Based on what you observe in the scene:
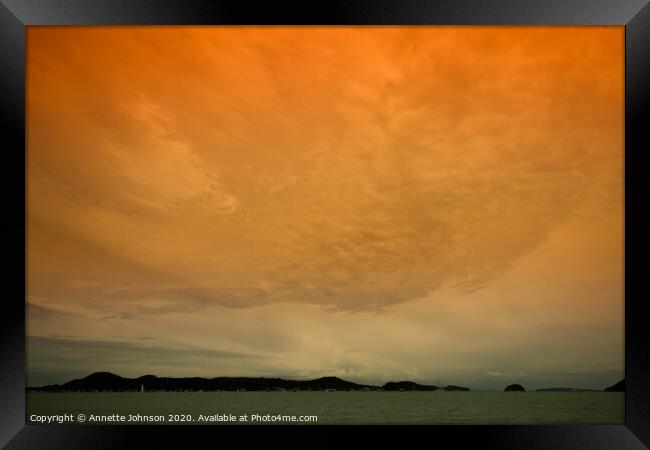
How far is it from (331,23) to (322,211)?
2.40 m

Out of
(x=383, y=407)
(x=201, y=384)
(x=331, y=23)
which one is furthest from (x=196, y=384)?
(x=383, y=407)

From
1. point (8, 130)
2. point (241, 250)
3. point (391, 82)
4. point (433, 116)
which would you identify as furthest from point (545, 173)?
point (8, 130)

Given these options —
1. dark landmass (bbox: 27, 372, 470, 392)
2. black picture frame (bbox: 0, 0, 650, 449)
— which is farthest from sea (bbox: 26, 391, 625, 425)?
black picture frame (bbox: 0, 0, 650, 449)

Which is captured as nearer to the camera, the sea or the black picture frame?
the black picture frame

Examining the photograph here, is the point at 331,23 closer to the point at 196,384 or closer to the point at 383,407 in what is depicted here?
the point at 196,384

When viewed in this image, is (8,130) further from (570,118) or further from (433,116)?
(570,118)

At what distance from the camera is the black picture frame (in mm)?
2529

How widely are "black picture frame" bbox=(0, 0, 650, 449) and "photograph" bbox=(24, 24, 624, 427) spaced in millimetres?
68

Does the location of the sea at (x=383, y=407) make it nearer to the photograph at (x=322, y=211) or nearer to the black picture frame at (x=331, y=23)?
the photograph at (x=322, y=211)

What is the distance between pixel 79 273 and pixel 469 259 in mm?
3323

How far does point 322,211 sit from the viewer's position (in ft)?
15.8

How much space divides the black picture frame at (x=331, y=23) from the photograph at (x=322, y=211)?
0.07 meters

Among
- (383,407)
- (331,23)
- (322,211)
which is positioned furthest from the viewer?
(383,407)

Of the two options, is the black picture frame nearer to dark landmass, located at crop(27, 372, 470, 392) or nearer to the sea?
dark landmass, located at crop(27, 372, 470, 392)
